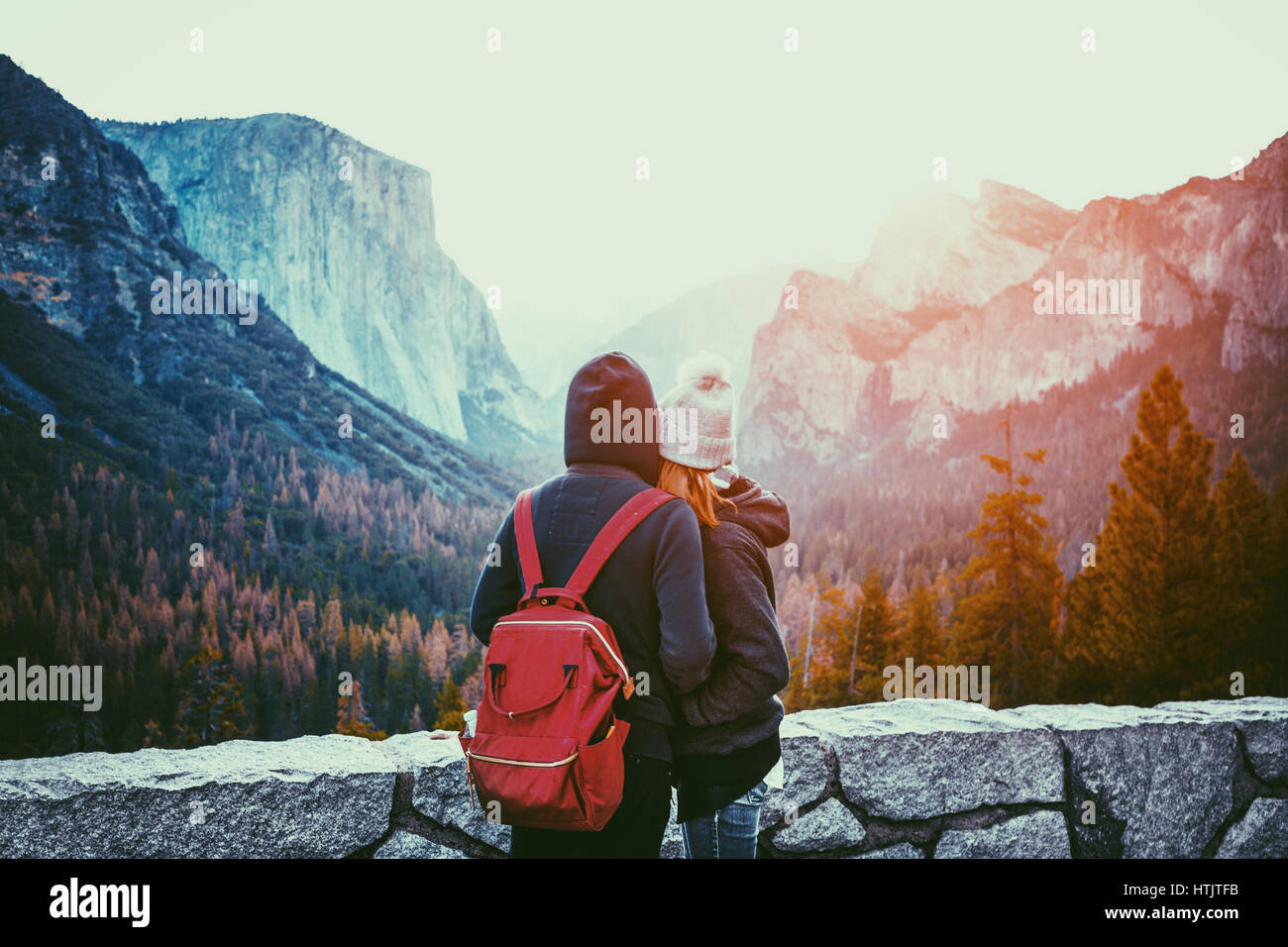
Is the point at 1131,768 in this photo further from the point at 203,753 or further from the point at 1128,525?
the point at 1128,525

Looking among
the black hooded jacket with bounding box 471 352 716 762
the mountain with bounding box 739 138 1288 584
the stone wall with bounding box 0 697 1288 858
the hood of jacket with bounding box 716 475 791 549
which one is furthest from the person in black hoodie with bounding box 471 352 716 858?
the mountain with bounding box 739 138 1288 584

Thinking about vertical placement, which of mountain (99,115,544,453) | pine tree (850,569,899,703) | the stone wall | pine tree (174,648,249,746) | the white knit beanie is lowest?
pine tree (174,648,249,746)

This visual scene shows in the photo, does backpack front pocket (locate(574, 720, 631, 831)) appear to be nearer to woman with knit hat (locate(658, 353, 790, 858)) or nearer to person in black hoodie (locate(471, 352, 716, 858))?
person in black hoodie (locate(471, 352, 716, 858))

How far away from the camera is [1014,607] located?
23.5m

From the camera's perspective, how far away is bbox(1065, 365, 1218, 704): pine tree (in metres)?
19.5

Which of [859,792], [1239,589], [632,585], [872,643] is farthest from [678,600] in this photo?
[872,643]

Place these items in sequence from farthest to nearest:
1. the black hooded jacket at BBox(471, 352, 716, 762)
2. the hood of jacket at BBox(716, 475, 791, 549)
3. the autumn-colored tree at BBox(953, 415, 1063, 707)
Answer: the autumn-colored tree at BBox(953, 415, 1063, 707), the hood of jacket at BBox(716, 475, 791, 549), the black hooded jacket at BBox(471, 352, 716, 762)

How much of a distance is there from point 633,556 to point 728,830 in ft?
2.71

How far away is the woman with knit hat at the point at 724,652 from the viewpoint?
2.15m

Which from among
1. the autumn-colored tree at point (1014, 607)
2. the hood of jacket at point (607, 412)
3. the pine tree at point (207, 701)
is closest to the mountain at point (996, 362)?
the autumn-colored tree at point (1014, 607)

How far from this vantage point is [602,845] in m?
2.04

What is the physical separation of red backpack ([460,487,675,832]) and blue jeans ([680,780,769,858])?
37cm

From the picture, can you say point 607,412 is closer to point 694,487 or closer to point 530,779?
point 694,487
